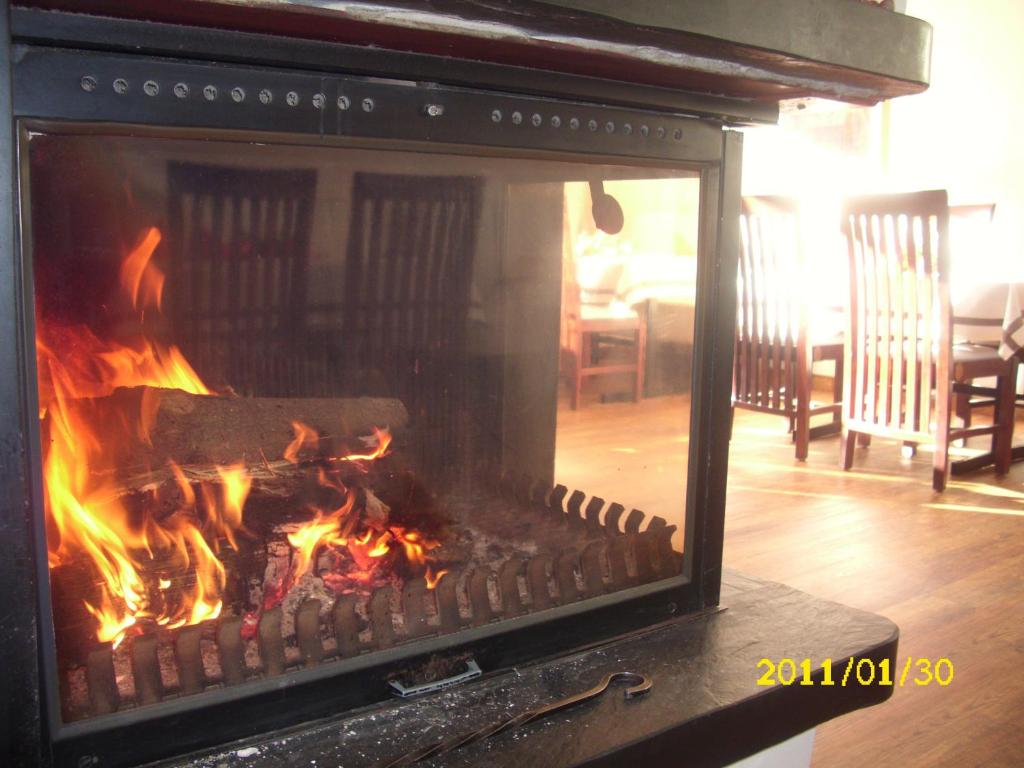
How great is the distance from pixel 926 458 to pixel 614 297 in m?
2.56

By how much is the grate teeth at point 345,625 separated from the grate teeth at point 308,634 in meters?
0.02

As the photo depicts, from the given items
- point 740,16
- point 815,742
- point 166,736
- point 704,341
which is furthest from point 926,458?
point 166,736

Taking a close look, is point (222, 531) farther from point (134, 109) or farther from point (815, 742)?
point (815, 742)

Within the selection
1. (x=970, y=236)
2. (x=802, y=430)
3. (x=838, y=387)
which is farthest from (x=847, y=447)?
(x=970, y=236)

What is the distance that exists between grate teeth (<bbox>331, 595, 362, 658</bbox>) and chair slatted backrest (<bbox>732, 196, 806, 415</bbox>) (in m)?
2.47

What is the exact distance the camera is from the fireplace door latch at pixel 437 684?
1.10 m

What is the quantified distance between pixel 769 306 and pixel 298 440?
2.53m

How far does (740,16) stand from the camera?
1060mm

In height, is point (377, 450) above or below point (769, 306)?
below

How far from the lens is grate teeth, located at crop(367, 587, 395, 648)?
3.65 feet

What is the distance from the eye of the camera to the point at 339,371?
1.17 m

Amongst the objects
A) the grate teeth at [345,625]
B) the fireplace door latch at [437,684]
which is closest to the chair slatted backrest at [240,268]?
the grate teeth at [345,625]

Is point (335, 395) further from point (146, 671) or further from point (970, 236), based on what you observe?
point (970, 236)

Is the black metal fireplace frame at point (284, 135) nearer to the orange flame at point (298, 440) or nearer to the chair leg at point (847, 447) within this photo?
the orange flame at point (298, 440)
